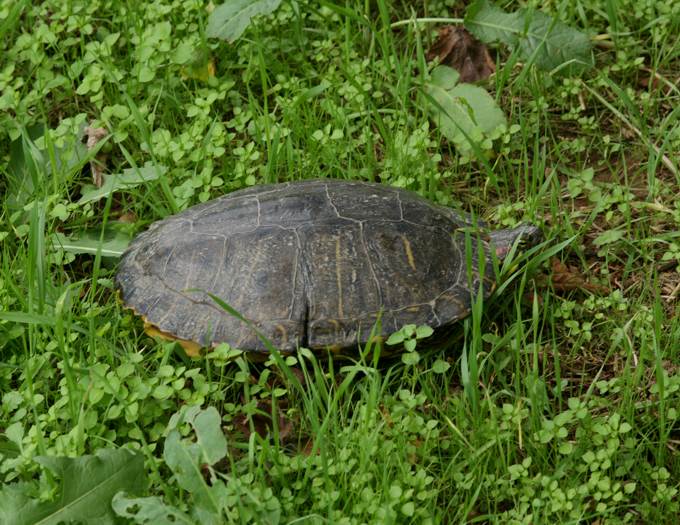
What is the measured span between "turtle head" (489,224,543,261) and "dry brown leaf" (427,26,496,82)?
1372mm

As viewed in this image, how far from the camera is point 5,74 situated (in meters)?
5.02

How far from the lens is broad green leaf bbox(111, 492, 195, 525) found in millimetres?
3010

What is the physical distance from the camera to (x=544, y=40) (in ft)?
16.1

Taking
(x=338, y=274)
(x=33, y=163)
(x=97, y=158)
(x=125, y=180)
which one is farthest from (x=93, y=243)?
(x=338, y=274)

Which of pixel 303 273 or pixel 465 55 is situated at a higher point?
pixel 465 55

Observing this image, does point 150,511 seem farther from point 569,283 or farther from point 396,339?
point 569,283

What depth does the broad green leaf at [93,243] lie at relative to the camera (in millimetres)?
4383

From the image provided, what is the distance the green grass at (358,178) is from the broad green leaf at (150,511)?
166 mm

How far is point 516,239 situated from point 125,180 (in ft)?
6.48

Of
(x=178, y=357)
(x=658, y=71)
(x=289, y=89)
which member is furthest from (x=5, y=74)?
(x=658, y=71)

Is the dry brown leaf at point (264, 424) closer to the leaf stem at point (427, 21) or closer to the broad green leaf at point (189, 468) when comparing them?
the broad green leaf at point (189, 468)

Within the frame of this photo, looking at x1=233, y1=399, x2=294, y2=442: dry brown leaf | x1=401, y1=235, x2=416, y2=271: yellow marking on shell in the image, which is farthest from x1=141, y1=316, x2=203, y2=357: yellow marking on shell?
x1=401, y1=235, x2=416, y2=271: yellow marking on shell

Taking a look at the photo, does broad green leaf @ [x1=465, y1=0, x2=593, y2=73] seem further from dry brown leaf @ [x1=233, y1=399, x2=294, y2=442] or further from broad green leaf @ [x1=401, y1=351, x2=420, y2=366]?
dry brown leaf @ [x1=233, y1=399, x2=294, y2=442]

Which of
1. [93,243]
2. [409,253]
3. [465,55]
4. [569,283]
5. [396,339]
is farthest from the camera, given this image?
[465,55]
